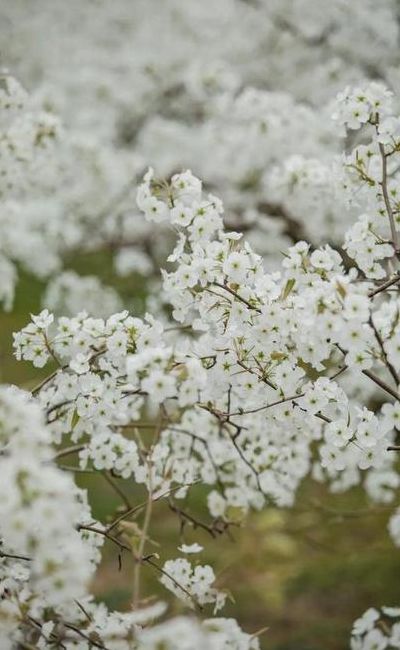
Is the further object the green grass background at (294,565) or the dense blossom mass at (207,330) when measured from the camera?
the green grass background at (294,565)

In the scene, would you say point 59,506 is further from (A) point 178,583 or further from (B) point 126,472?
(B) point 126,472

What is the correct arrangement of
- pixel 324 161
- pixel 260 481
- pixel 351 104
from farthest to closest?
pixel 324 161 < pixel 260 481 < pixel 351 104

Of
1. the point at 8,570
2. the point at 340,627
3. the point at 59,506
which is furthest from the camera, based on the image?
the point at 340,627

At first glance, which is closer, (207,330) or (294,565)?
(207,330)

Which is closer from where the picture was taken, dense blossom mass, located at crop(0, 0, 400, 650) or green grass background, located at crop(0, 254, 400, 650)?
dense blossom mass, located at crop(0, 0, 400, 650)

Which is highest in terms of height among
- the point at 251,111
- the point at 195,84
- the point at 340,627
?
the point at 195,84

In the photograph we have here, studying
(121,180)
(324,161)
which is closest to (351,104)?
(324,161)

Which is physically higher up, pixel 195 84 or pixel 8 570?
pixel 195 84

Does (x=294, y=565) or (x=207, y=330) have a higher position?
(x=294, y=565)
